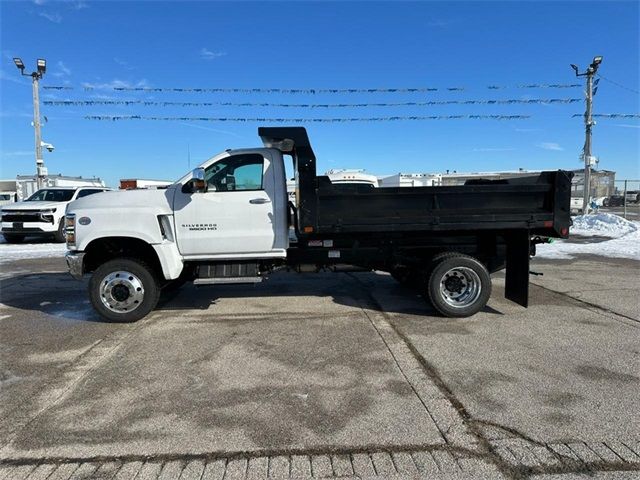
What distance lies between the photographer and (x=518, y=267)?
6520 mm

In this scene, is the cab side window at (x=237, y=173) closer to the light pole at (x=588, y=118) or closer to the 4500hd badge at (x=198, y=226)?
the 4500hd badge at (x=198, y=226)

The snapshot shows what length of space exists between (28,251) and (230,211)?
1128 cm

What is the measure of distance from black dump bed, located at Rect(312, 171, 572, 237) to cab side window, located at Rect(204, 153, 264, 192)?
92cm

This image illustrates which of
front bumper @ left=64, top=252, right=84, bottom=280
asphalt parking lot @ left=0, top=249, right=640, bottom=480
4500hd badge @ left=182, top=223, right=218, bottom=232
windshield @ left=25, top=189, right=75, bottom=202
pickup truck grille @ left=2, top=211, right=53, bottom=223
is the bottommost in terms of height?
asphalt parking lot @ left=0, top=249, right=640, bottom=480

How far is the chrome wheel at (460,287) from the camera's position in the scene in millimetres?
6346

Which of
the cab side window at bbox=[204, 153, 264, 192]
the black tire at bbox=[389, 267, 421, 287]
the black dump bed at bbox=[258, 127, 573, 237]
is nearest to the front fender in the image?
the cab side window at bbox=[204, 153, 264, 192]

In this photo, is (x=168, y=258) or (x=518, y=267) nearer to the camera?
(x=168, y=258)

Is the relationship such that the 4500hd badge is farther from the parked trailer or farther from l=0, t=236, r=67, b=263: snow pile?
l=0, t=236, r=67, b=263: snow pile

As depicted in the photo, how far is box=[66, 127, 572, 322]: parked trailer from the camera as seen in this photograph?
20.4ft

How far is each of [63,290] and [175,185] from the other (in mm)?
3931

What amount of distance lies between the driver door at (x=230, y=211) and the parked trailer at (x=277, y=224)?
1 cm

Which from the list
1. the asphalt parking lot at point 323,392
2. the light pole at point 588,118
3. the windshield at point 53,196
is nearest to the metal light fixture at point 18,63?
the windshield at point 53,196

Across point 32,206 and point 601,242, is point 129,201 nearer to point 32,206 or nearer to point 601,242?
point 32,206

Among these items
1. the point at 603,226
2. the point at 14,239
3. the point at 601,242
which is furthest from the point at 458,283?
the point at 14,239
